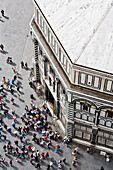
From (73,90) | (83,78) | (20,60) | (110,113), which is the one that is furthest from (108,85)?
(20,60)

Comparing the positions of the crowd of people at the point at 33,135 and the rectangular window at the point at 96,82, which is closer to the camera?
the rectangular window at the point at 96,82

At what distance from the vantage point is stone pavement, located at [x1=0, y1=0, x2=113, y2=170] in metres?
77.9

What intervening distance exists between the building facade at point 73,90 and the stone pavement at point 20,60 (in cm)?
349

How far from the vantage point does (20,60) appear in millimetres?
95875

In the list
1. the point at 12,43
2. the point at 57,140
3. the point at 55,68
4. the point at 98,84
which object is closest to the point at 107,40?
the point at 98,84

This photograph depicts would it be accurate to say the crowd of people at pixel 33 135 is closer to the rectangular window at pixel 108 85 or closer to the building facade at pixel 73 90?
the building facade at pixel 73 90

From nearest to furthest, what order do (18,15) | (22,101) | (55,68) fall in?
(55,68) < (22,101) < (18,15)

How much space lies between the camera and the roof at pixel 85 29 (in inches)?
2562

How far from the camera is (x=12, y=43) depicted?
9975 cm

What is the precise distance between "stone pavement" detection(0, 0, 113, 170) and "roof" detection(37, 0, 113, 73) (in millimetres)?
22060

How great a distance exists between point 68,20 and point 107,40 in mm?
8102

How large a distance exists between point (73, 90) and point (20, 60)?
2978cm

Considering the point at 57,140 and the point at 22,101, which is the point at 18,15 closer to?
the point at 22,101

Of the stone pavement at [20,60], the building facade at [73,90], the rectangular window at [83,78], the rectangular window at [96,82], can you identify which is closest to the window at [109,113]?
the building facade at [73,90]
